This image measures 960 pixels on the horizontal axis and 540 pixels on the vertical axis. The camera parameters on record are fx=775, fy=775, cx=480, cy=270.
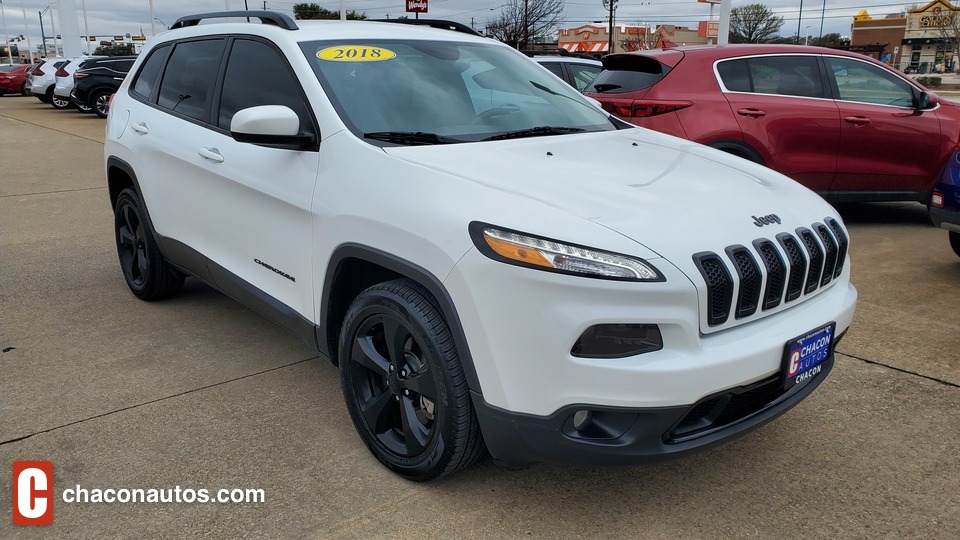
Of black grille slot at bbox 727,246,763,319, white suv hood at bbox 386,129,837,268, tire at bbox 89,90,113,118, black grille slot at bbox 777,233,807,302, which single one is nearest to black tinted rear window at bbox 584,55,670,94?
white suv hood at bbox 386,129,837,268

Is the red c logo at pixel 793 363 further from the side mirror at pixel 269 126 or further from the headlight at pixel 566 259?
the side mirror at pixel 269 126

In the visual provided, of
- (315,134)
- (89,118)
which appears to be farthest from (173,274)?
(89,118)

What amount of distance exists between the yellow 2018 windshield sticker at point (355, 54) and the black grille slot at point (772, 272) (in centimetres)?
184

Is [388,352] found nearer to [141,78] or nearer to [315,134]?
[315,134]

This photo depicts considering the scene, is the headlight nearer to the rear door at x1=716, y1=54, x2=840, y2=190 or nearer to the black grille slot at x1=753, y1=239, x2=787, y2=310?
the black grille slot at x1=753, y1=239, x2=787, y2=310

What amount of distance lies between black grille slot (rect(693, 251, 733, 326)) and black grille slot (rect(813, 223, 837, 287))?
64cm

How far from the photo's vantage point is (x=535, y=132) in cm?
341

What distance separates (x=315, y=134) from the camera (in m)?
3.12

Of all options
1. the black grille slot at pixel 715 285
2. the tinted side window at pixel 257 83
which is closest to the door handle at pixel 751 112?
the tinted side window at pixel 257 83

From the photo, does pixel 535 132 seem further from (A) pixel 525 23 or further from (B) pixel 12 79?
(A) pixel 525 23

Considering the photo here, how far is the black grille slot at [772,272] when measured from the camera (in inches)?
98.2

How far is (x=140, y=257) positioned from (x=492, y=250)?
11.1 feet

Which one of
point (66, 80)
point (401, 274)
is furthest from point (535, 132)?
point (66, 80)

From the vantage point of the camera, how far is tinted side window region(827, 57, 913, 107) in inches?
269
